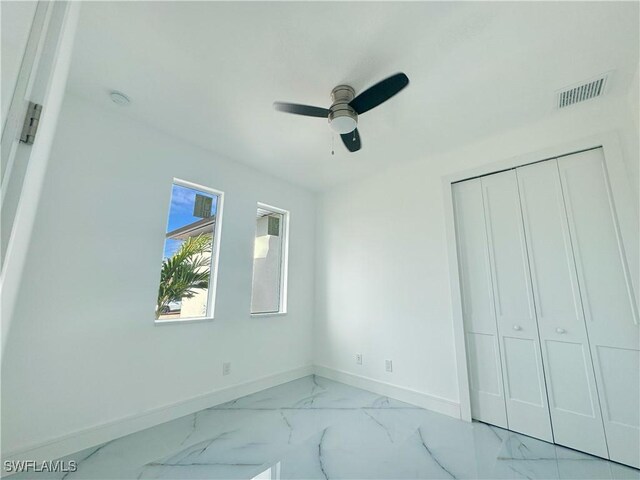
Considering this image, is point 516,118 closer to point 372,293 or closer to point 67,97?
point 372,293

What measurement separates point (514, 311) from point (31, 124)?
320 centimetres

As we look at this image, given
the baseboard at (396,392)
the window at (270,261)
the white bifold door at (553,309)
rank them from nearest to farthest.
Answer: the white bifold door at (553,309)
the baseboard at (396,392)
the window at (270,261)

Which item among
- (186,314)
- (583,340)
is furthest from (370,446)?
(186,314)

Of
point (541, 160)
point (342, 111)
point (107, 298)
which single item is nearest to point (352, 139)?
point (342, 111)

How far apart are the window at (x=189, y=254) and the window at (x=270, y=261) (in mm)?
551

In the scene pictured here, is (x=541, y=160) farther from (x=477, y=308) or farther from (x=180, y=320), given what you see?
(x=180, y=320)

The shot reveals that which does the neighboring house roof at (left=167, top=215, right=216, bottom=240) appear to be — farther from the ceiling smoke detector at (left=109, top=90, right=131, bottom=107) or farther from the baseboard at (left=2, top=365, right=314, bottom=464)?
the baseboard at (left=2, top=365, right=314, bottom=464)

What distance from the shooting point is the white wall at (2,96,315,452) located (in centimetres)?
189

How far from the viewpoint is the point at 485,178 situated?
2.71m

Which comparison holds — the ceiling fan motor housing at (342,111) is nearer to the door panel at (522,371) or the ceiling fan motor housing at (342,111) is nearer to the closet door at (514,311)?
the closet door at (514,311)

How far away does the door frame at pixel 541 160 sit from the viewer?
1.97 metres

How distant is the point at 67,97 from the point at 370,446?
11.9ft

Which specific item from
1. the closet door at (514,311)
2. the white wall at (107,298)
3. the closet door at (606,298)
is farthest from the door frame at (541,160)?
the white wall at (107,298)

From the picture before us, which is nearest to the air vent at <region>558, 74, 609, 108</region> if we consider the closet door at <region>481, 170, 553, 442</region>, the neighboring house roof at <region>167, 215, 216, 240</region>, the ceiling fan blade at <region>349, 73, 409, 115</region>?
the closet door at <region>481, 170, 553, 442</region>
